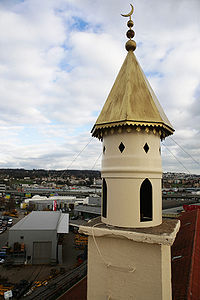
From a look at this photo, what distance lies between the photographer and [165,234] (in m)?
4.13

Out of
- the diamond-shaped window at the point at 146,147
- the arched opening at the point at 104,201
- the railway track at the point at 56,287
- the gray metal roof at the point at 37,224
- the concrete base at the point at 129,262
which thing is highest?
the diamond-shaped window at the point at 146,147

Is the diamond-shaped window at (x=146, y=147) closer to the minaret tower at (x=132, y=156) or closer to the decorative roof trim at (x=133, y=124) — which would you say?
the minaret tower at (x=132, y=156)

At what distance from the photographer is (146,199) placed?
4676 mm

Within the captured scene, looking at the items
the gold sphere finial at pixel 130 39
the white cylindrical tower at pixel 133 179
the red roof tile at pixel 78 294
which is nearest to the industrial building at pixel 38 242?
the red roof tile at pixel 78 294

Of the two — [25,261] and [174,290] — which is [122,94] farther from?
[25,261]

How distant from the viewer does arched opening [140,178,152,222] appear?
4.63 metres

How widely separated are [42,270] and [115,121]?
95.8 feet

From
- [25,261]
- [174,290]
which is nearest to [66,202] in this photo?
[25,261]

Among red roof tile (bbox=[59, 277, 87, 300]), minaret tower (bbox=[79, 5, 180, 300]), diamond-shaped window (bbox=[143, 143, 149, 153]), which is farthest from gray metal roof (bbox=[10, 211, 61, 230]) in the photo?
diamond-shaped window (bbox=[143, 143, 149, 153])

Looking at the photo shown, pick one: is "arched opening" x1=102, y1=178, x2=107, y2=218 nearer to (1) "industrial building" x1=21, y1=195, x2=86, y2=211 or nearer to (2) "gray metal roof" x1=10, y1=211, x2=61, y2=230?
(2) "gray metal roof" x1=10, y1=211, x2=61, y2=230

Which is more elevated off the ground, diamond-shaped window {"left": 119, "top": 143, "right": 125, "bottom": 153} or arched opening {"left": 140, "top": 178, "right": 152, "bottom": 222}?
diamond-shaped window {"left": 119, "top": 143, "right": 125, "bottom": 153}

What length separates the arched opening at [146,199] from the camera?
15.2 ft

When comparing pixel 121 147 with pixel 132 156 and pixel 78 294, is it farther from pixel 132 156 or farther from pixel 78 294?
pixel 78 294

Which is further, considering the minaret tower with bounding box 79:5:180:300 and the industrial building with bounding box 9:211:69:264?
the industrial building with bounding box 9:211:69:264
